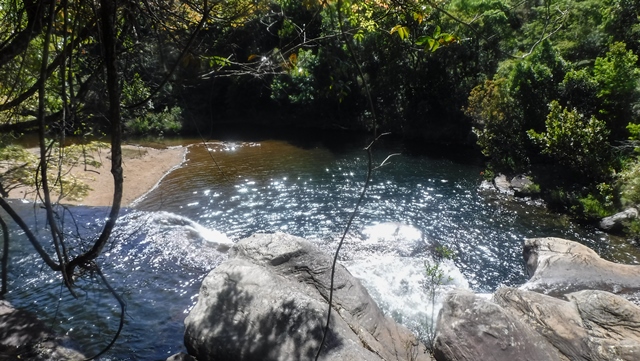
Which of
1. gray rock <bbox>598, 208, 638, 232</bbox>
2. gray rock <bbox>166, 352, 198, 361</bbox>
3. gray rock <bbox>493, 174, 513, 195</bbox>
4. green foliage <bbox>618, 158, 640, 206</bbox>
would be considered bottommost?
gray rock <bbox>166, 352, 198, 361</bbox>

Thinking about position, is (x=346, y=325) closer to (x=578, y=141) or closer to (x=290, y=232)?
(x=290, y=232)

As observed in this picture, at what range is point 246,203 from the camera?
13617 millimetres

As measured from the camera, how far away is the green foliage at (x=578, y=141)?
507 inches

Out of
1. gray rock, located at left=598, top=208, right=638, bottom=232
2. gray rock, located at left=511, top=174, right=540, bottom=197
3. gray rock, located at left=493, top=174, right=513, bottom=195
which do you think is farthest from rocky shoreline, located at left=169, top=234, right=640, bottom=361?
gray rock, located at left=493, top=174, right=513, bottom=195

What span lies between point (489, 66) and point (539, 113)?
5.05 metres

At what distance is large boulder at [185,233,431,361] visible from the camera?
586 cm

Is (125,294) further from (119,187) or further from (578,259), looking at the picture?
(578,259)

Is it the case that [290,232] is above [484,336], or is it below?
below

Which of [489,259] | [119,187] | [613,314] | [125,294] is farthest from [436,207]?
[119,187]

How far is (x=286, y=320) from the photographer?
6.05 metres

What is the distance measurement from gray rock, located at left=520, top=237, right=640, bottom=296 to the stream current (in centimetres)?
54

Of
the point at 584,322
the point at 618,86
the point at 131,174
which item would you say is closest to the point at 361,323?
the point at 584,322

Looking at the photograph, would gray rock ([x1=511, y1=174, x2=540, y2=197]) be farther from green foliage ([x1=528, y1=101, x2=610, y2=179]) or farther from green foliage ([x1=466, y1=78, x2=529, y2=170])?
green foliage ([x1=528, y1=101, x2=610, y2=179])

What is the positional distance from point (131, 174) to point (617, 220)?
47.0 feet
